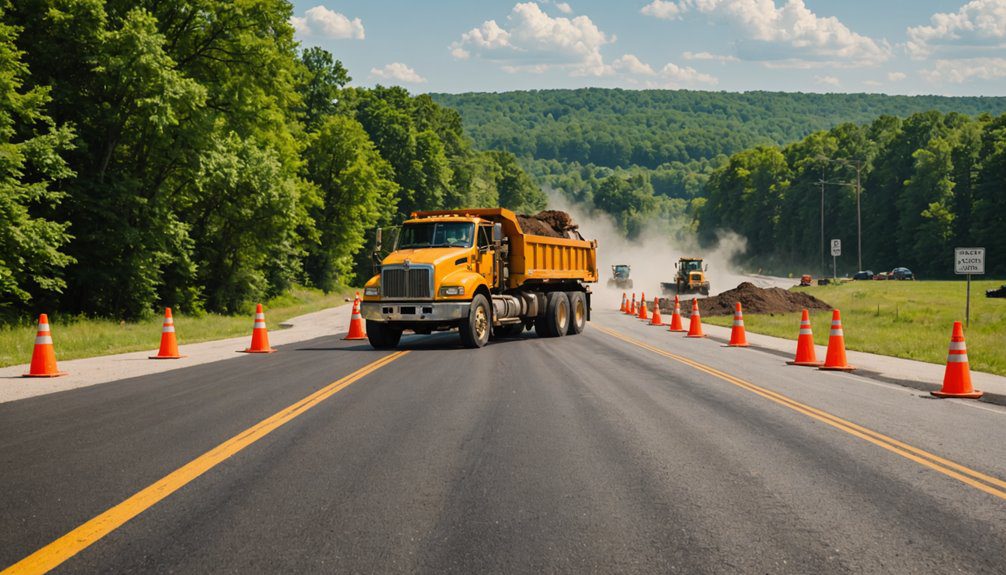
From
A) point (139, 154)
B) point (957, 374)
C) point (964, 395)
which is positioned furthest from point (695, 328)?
point (139, 154)

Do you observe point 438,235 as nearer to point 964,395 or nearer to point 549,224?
point 549,224

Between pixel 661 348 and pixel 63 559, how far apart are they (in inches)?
695

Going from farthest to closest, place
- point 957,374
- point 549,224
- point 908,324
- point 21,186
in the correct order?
point 908,324
point 549,224
point 21,186
point 957,374

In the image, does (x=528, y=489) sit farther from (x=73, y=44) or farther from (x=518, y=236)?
(x=73, y=44)

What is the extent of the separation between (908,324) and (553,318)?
517 inches

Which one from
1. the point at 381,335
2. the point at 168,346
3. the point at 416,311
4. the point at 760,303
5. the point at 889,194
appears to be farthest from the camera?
the point at 889,194

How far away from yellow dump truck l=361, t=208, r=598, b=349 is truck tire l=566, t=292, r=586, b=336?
0.69 metres

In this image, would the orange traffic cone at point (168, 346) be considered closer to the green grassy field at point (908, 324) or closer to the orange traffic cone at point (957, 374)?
the orange traffic cone at point (957, 374)

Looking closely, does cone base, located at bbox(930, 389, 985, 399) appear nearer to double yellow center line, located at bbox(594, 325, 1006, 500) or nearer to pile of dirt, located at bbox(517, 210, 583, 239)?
double yellow center line, located at bbox(594, 325, 1006, 500)

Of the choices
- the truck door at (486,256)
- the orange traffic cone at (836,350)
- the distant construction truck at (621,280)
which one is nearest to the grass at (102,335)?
the truck door at (486,256)

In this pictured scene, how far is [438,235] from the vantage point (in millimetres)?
21781

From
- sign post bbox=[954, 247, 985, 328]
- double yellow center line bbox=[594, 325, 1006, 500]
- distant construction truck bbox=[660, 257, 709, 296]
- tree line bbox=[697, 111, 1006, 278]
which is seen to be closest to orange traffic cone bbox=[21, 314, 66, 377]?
double yellow center line bbox=[594, 325, 1006, 500]

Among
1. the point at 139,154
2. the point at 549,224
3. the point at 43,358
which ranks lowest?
the point at 43,358

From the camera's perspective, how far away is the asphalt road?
4.95 metres
